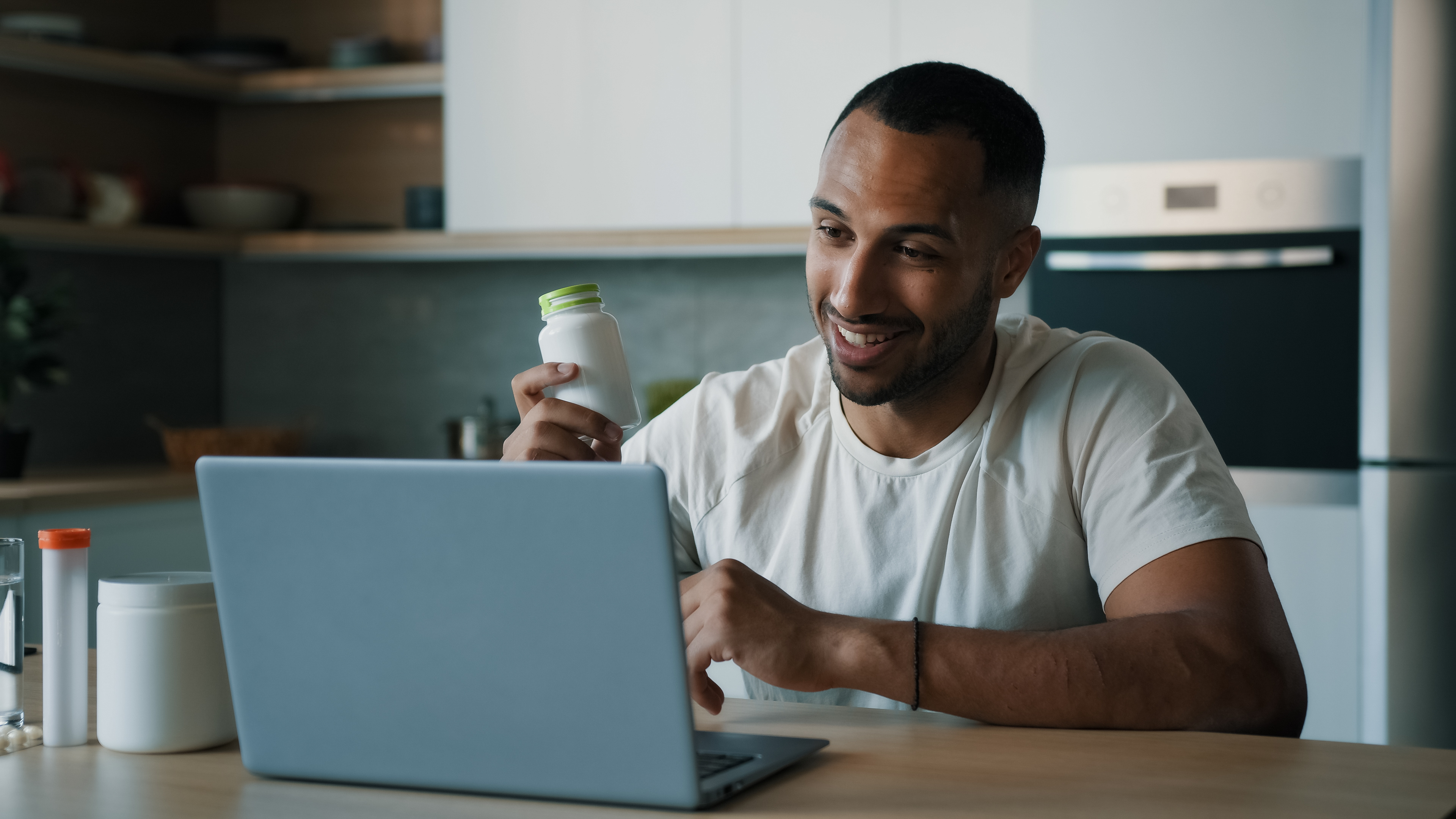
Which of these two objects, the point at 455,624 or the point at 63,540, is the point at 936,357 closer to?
the point at 455,624

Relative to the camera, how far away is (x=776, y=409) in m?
1.57

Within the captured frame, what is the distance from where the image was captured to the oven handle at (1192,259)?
2.47 m

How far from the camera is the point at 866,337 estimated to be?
1.44 metres

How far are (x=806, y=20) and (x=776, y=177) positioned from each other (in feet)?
1.12

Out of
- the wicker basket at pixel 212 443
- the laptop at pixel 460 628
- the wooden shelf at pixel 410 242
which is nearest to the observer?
the laptop at pixel 460 628

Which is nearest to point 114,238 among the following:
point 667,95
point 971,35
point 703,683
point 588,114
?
point 588,114

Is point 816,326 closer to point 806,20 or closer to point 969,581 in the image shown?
point 969,581

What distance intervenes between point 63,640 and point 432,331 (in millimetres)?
2829

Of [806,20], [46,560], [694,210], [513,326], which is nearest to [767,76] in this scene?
[806,20]

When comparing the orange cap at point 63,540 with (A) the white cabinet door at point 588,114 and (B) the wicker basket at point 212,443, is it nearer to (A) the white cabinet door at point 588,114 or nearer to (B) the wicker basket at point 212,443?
(A) the white cabinet door at point 588,114

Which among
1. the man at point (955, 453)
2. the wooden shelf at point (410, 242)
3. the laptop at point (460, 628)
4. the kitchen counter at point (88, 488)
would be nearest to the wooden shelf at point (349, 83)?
the wooden shelf at point (410, 242)

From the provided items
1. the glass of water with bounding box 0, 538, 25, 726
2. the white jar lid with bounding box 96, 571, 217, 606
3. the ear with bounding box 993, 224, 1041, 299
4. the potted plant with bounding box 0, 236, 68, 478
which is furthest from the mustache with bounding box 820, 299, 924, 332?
the potted plant with bounding box 0, 236, 68, 478

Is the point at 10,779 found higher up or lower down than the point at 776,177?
lower down

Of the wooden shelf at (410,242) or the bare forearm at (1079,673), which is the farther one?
the wooden shelf at (410,242)
